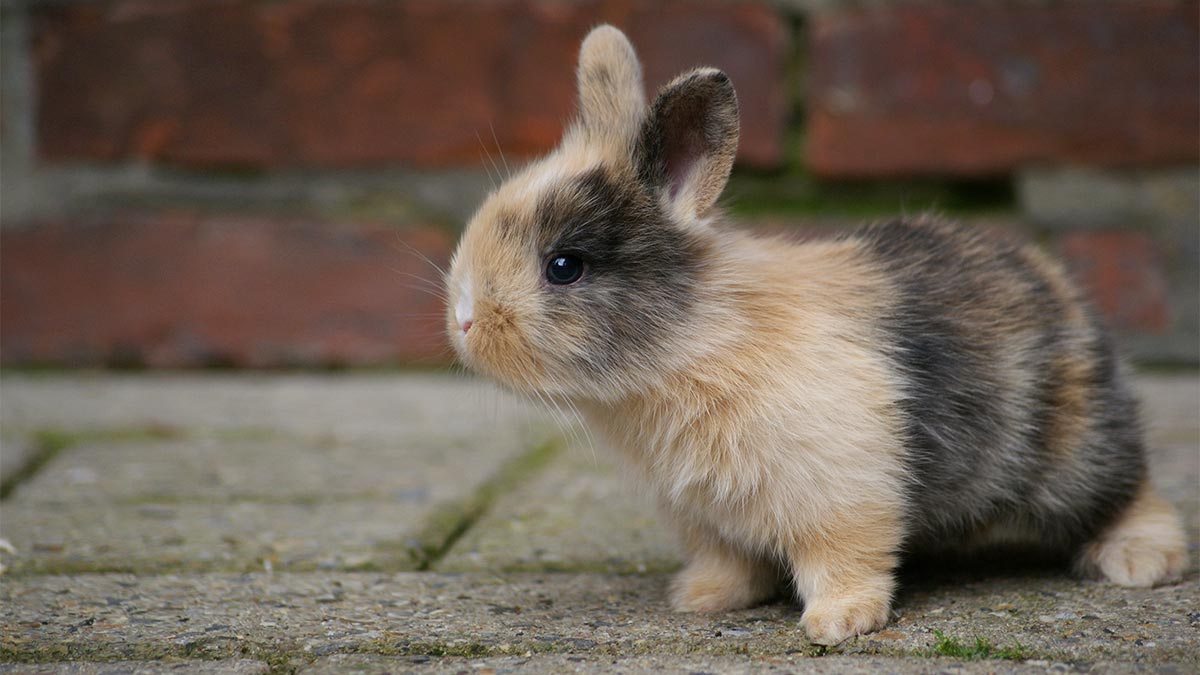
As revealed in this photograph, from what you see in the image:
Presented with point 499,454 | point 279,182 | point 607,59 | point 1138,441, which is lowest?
point 499,454

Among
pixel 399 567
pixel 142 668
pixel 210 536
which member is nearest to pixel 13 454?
pixel 210 536

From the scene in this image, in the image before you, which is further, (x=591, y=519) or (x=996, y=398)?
(x=591, y=519)

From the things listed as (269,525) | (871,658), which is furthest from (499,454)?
(871,658)

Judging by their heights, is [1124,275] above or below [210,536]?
above

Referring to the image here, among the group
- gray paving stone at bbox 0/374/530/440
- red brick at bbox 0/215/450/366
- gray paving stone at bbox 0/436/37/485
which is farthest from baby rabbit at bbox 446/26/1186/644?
red brick at bbox 0/215/450/366

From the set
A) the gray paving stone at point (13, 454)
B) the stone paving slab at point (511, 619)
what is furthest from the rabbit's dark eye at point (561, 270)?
the gray paving stone at point (13, 454)

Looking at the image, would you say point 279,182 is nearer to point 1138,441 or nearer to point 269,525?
point 269,525

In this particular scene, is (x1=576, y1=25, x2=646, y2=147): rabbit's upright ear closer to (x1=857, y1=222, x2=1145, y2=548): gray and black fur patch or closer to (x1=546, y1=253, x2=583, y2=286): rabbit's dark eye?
(x1=546, y1=253, x2=583, y2=286): rabbit's dark eye

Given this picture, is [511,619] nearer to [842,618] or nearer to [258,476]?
[842,618]
